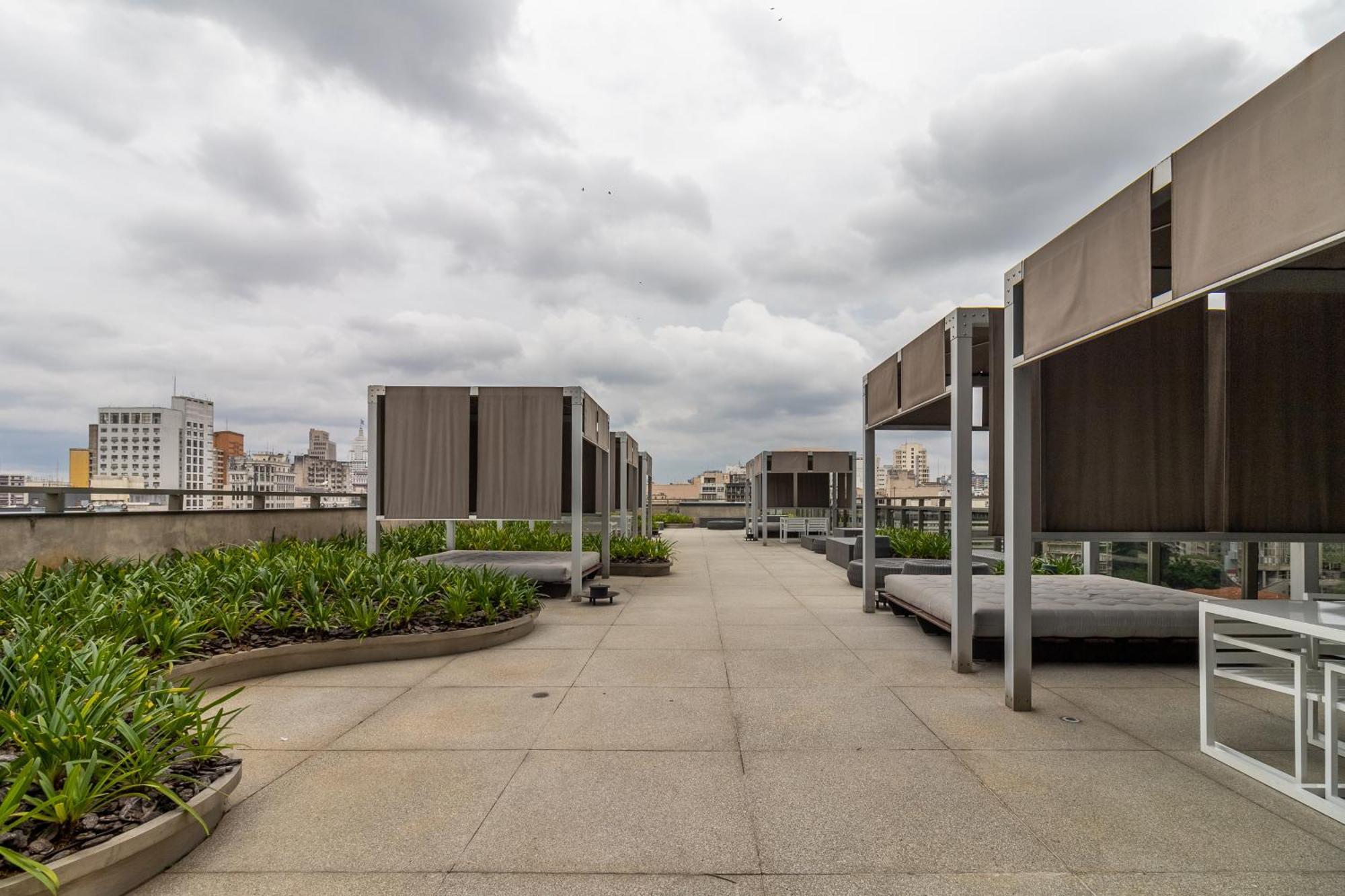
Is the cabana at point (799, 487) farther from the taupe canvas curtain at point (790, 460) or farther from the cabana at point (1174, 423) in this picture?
the cabana at point (1174, 423)

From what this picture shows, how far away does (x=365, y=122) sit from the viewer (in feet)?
35.5

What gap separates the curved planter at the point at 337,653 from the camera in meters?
4.74

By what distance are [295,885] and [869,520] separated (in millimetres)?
7171

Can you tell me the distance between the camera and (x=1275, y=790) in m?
3.02

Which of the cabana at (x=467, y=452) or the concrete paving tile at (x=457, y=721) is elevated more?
the cabana at (x=467, y=452)

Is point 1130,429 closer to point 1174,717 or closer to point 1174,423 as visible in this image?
point 1174,423

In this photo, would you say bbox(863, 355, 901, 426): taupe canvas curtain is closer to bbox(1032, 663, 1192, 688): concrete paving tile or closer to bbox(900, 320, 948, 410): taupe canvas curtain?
bbox(900, 320, 948, 410): taupe canvas curtain

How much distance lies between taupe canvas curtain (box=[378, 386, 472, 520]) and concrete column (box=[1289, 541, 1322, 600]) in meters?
9.35

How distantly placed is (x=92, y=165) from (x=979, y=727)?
1360cm

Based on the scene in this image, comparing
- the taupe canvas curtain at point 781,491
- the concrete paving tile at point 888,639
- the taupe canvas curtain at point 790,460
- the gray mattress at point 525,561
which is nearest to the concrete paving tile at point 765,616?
the concrete paving tile at point 888,639

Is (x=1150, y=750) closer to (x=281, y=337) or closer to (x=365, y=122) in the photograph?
(x=365, y=122)

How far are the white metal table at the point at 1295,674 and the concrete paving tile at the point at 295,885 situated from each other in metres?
3.74

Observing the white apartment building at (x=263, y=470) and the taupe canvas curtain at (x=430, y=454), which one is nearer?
the taupe canvas curtain at (x=430, y=454)

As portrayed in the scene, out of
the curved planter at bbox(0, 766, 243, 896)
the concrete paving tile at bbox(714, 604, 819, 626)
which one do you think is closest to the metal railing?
the curved planter at bbox(0, 766, 243, 896)
